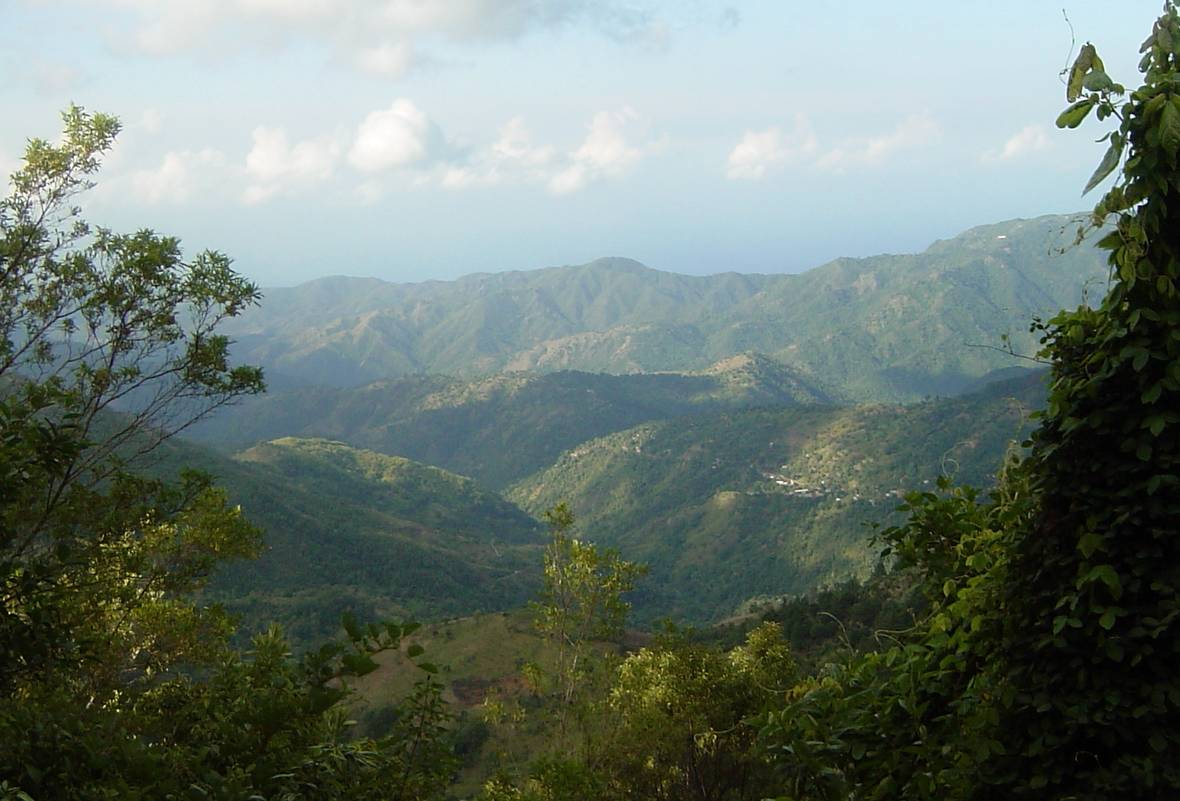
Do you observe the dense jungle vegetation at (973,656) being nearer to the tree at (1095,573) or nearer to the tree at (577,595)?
the tree at (1095,573)

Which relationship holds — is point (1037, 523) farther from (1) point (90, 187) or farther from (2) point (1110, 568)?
(1) point (90, 187)

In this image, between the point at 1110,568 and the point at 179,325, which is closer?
the point at 1110,568

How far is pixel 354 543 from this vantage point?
113625 mm

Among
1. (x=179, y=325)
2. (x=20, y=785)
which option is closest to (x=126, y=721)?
(x=20, y=785)

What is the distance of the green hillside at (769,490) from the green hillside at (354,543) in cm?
2033

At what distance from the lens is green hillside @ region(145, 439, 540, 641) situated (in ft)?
295

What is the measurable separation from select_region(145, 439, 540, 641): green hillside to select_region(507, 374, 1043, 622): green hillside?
800 inches

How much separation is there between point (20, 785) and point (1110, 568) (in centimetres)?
550

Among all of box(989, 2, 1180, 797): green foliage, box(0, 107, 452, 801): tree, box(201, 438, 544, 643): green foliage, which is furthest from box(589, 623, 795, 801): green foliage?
box(201, 438, 544, 643): green foliage

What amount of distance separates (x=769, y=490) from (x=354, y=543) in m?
82.3

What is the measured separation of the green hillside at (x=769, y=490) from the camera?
407ft

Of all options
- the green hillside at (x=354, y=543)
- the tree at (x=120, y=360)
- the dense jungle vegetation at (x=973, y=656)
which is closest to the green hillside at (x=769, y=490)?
the green hillside at (x=354, y=543)

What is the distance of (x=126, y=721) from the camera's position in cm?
540

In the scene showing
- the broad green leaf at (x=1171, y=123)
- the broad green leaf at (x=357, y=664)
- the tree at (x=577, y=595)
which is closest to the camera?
the broad green leaf at (x=1171, y=123)
